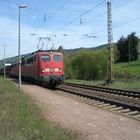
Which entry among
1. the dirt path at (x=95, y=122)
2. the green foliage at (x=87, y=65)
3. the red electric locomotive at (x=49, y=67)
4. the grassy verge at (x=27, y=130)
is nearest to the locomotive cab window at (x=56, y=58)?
the red electric locomotive at (x=49, y=67)

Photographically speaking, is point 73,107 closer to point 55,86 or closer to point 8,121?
point 8,121

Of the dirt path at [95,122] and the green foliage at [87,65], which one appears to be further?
the green foliage at [87,65]

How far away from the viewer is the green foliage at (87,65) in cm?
5941

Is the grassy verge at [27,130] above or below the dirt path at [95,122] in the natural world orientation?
above

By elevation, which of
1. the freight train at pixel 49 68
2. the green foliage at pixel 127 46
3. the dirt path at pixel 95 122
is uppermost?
the green foliage at pixel 127 46

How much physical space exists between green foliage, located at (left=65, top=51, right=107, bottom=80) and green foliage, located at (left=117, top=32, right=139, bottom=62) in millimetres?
45999

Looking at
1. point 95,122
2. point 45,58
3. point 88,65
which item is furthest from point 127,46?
point 95,122

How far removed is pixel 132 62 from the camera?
113 metres

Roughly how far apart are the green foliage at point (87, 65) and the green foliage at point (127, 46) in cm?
4600

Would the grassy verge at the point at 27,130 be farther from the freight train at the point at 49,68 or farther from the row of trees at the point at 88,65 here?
the row of trees at the point at 88,65

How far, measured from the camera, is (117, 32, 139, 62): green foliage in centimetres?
11181

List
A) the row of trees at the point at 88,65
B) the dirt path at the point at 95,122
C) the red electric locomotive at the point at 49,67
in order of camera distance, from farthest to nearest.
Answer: the row of trees at the point at 88,65 < the red electric locomotive at the point at 49,67 < the dirt path at the point at 95,122

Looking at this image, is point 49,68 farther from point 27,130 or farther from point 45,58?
point 27,130

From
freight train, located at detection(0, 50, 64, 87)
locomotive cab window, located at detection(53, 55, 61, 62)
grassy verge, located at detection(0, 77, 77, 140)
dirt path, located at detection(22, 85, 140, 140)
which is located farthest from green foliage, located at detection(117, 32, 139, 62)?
grassy verge, located at detection(0, 77, 77, 140)
